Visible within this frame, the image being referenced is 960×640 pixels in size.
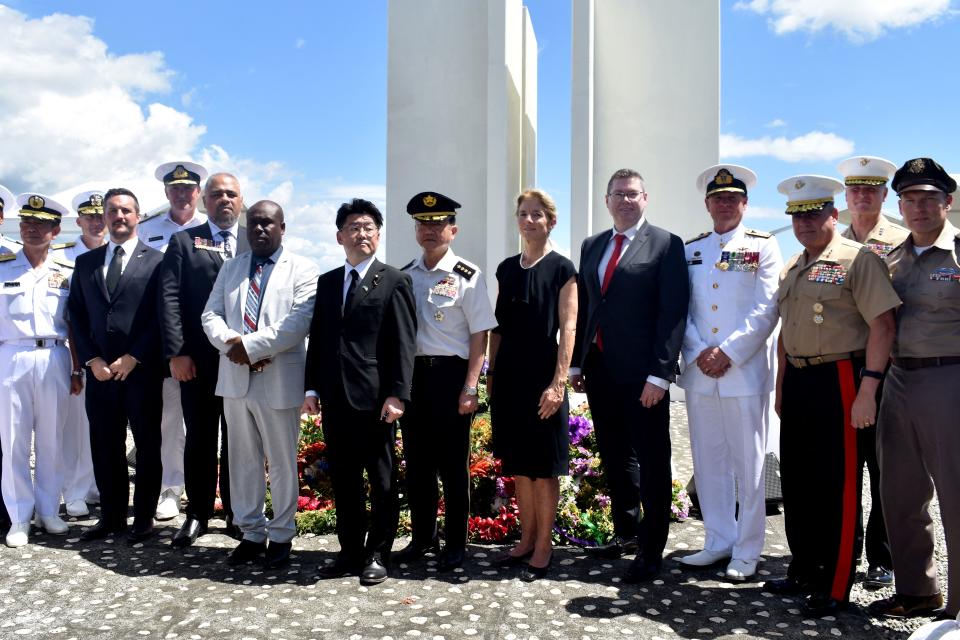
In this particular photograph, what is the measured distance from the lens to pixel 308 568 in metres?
4.51

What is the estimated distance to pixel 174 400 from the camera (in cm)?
550

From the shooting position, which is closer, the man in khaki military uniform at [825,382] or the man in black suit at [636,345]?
the man in khaki military uniform at [825,382]

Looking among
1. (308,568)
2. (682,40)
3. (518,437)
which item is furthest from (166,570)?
(682,40)

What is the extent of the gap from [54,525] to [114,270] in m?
1.87

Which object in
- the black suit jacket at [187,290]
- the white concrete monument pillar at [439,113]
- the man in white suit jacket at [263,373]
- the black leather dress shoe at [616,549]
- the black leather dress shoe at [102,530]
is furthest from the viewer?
the white concrete monument pillar at [439,113]

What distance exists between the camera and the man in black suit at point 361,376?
13.8ft

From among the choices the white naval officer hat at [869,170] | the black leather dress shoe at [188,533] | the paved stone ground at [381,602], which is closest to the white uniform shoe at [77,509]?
the paved stone ground at [381,602]

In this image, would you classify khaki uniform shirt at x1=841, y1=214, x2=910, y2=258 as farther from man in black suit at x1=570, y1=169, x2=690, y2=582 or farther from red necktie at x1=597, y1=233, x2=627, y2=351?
red necktie at x1=597, y1=233, x2=627, y2=351

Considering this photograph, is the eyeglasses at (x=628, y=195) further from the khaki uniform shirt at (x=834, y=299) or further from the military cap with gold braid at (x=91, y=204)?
the military cap with gold braid at (x=91, y=204)

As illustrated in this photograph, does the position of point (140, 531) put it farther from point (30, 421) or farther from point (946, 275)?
point (946, 275)

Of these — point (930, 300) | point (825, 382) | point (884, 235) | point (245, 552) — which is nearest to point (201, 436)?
point (245, 552)

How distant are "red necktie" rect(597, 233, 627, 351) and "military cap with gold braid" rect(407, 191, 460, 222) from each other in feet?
3.23

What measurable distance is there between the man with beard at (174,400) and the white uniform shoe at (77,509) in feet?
2.09

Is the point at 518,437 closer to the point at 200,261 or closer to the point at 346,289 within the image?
the point at 346,289
